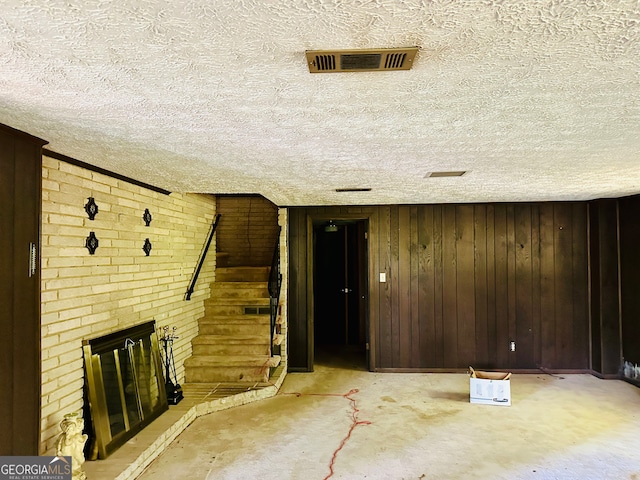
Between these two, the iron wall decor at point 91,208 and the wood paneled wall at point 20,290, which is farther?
the iron wall decor at point 91,208

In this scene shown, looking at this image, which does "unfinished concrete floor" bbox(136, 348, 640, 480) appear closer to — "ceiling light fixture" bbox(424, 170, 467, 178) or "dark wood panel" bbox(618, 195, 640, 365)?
"dark wood panel" bbox(618, 195, 640, 365)

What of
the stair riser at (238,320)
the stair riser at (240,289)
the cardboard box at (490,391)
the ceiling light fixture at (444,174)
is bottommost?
the cardboard box at (490,391)

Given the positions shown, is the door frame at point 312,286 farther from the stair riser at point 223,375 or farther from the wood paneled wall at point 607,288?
the wood paneled wall at point 607,288

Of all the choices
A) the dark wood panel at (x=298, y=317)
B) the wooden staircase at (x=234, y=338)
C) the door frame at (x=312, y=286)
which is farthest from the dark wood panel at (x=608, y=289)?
the wooden staircase at (x=234, y=338)

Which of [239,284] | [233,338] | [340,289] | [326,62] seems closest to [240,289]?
[239,284]

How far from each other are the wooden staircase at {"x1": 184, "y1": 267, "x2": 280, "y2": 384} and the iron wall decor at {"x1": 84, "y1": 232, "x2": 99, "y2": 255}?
213 centimetres

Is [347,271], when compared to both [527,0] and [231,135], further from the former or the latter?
[527,0]

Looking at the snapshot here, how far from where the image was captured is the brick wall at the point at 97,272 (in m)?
2.73

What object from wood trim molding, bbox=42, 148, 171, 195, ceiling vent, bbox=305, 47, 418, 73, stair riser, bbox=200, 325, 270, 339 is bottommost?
stair riser, bbox=200, 325, 270, 339

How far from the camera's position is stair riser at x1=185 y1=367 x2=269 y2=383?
4805mm

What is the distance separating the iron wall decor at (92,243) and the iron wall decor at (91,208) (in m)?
0.14

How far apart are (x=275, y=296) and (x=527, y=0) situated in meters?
4.72

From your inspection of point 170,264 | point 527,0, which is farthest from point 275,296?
point 527,0

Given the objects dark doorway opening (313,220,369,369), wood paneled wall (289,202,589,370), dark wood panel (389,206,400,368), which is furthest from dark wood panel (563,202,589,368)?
dark doorway opening (313,220,369,369)
